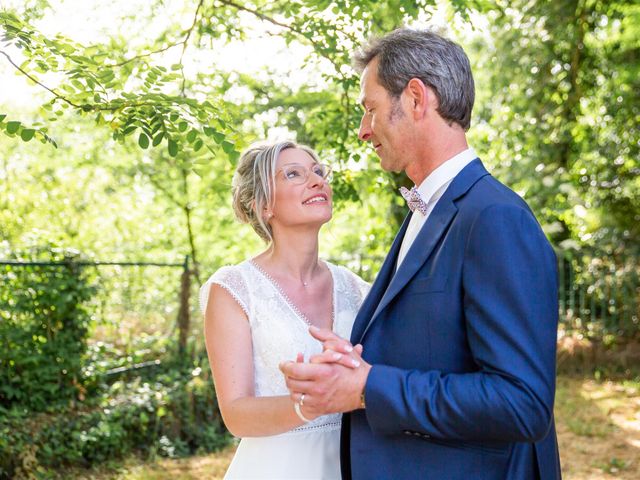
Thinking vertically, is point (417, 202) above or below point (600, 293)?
above

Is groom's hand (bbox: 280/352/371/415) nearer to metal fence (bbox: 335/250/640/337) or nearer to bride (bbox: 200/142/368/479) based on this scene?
bride (bbox: 200/142/368/479)

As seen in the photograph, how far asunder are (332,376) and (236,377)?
0.89 metres

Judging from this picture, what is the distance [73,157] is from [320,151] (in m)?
7.46

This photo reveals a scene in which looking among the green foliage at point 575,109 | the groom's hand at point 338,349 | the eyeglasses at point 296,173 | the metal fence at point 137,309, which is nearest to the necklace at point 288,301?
the eyeglasses at point 296,173

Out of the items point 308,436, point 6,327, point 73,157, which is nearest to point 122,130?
point 308,436

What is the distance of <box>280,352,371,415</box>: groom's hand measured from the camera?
1.71m

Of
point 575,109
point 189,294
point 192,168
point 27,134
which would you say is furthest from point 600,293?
point 27,134

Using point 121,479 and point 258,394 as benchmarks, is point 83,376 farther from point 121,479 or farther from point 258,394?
point 258,394

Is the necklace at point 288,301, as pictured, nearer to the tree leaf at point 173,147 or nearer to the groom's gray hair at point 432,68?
the tree leaf at point 173,147

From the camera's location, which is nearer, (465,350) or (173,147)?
(465,350)

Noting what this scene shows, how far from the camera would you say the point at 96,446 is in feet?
20.1

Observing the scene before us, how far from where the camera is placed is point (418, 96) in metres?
2.02

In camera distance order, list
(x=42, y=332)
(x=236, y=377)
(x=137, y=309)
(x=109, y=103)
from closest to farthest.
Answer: (x=236, y=377) < (x=109, y=103) < (x=42, y=332) < (x=137, y=309)

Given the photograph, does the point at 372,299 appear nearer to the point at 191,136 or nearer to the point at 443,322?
the point at 443,322
